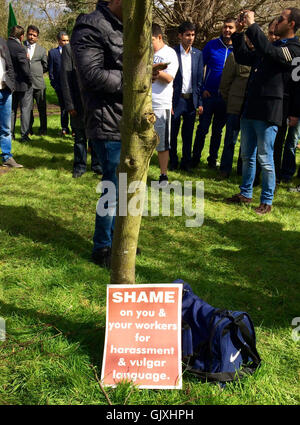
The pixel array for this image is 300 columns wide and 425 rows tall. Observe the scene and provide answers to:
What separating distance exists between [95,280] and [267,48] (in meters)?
3.12

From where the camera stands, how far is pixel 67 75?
5.70 m

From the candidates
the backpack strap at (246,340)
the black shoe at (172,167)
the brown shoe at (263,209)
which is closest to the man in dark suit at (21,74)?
the black shoe at (172,167)

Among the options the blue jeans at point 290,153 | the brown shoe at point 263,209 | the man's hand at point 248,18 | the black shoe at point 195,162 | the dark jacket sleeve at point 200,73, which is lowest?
the brown shoe at point 263,209

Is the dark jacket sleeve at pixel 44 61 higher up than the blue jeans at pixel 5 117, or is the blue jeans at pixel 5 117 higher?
the dark jacket sleeve at pixel 44 61

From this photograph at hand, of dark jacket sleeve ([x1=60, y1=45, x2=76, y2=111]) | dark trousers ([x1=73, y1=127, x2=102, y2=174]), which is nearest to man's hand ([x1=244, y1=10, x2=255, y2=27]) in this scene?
dark jacket sleeve ([x1=60, y1=45, x2=76, y2=111])

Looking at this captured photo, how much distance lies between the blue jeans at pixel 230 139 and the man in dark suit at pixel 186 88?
2.01 ft

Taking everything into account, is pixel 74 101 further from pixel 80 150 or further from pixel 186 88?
pixel 186 88

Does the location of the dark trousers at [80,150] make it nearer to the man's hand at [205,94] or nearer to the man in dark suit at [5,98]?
the man in dark suit at [5,98]

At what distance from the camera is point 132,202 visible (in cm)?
216

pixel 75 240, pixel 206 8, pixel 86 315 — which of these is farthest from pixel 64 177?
pixel 206 8

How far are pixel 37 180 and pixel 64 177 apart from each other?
0.41m

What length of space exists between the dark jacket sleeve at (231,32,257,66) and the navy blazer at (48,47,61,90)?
207 inches

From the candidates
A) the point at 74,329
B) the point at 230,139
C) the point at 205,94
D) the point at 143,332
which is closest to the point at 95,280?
the point at 74,329

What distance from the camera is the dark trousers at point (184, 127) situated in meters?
6.49
